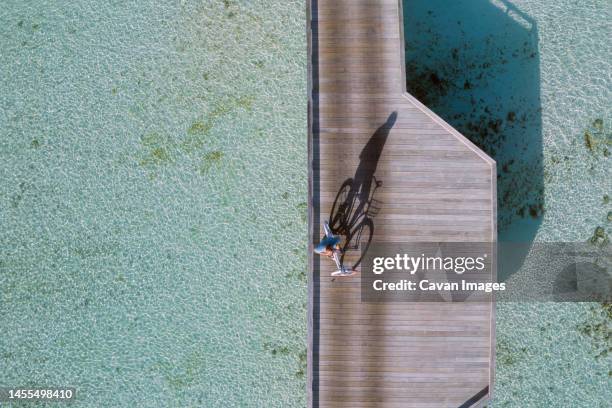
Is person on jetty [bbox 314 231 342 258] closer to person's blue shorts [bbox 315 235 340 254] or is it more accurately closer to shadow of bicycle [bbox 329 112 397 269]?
person's blue shorts [bbox 315 235 340 254]

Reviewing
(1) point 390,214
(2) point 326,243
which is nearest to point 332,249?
(2) point 326,243

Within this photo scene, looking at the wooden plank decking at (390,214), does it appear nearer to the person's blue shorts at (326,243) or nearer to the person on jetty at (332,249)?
the person on jetty at (332,249)

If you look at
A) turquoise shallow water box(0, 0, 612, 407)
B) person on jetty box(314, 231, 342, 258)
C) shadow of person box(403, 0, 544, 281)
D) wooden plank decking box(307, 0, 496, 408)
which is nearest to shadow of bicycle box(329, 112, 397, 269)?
wooden plank decking box(307, 0, 496, 408)

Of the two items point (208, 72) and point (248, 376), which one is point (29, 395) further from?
point (208, 72)

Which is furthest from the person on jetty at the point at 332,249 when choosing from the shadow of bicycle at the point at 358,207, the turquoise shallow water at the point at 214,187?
the turquoise shallow water at the point at 214,187

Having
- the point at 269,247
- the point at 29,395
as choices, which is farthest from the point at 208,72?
the point at 29,395

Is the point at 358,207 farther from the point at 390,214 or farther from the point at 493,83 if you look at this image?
the point at 493,83
